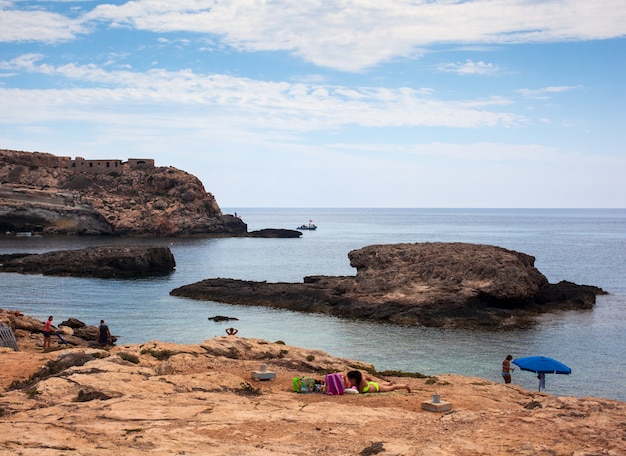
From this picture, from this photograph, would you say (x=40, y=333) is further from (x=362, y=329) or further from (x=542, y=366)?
(x=542, y=366)

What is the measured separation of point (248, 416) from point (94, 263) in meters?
56.0

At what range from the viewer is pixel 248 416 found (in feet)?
43.4

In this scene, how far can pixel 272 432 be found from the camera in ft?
40.1

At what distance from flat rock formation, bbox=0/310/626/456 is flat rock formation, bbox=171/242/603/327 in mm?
22303

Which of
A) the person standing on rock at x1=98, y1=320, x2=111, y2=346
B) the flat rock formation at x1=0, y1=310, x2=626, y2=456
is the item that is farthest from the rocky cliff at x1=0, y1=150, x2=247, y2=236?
the flat rock formation at x1=0, y1=310, x2=626, y2=456

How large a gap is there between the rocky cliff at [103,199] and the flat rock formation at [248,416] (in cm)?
10674

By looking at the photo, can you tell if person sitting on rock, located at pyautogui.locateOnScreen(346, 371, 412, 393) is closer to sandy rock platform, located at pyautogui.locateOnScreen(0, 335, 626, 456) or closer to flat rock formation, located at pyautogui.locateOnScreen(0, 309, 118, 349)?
sandy rock platform, located at pyautogui.locateOnScreen(0, 335, 626, 456)

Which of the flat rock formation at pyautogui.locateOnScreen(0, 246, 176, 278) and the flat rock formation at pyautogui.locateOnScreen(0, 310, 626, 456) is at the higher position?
the flat rock formation at pyautogui.locateOnScreen(0, 310, 626, 456)

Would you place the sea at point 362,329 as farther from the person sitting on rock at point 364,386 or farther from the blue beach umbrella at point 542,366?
the person sitting on rock at point 364,386

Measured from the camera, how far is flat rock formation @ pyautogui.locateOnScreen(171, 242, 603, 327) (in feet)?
135

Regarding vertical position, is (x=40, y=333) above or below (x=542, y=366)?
below

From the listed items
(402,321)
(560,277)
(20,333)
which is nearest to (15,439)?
(20,333)

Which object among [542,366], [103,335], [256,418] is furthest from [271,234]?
[256,418]

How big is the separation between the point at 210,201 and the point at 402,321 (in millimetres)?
97153
